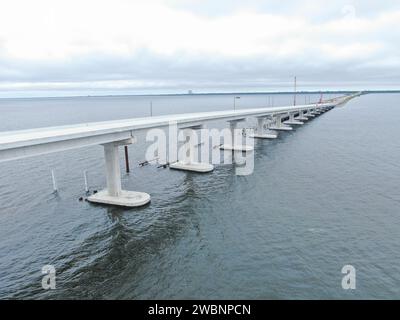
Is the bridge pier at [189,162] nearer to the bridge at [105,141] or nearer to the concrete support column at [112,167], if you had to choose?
the bridge at [105,141]

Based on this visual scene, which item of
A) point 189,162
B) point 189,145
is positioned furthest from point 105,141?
point 189,162

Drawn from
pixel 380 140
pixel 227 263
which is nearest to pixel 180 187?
pixel 227 263

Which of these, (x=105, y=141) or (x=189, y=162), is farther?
(x=189, y=162)

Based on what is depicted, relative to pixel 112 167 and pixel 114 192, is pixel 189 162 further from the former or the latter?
pixel 112 167

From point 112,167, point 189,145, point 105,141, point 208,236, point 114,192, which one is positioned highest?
point 105,141

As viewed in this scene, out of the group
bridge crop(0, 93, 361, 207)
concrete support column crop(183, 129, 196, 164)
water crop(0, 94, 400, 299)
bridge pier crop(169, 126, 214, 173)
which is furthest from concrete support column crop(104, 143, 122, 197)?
concrete support column crop(183, 129, 196, 164)

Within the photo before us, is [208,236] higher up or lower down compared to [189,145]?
lower down

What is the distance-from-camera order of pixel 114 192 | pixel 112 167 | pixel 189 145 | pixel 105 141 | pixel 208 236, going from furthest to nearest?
pixel 189 145, pixel 114 192, pixel 112 167, pixel 105 141, pixel 208 236
